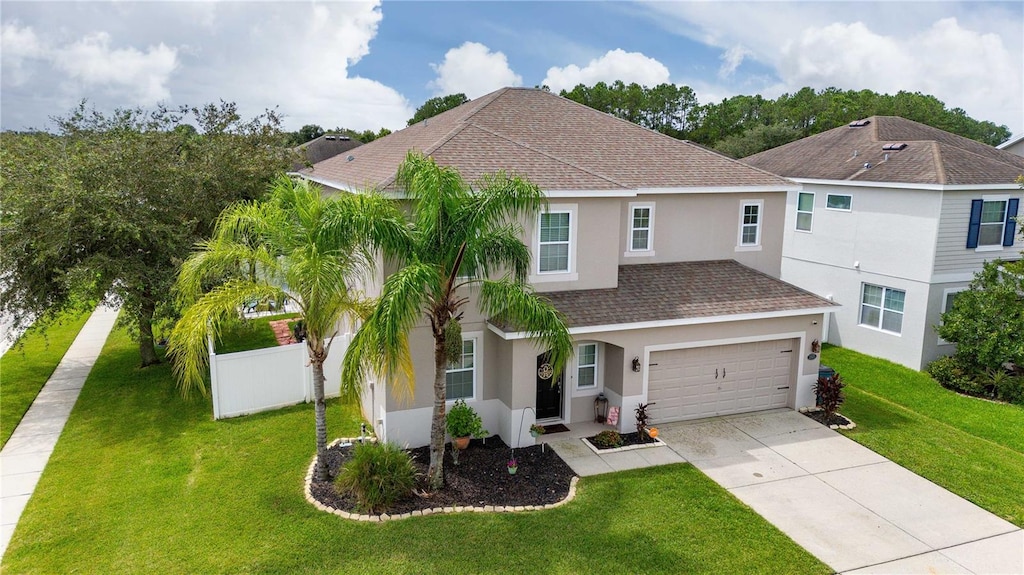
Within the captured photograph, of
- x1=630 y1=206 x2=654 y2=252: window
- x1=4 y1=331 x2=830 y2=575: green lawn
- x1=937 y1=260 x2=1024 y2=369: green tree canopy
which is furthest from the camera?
x1=937 y1=260 x2=1024 y2=369: green tree canopy

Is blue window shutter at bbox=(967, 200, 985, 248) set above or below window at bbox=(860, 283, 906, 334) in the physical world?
above

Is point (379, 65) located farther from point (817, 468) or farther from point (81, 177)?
point (817, 468)

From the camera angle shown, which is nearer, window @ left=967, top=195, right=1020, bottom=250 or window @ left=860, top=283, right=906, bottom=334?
window @ left=967, top=195, right=1020, bottom=250

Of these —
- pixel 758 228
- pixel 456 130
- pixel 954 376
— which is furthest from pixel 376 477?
pixel 954 376

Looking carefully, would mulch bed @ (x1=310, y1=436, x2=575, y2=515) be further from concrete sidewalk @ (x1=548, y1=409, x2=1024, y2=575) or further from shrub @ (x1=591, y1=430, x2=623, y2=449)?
shrub @ (x1=591, y1=430, x2=623, y2=449)

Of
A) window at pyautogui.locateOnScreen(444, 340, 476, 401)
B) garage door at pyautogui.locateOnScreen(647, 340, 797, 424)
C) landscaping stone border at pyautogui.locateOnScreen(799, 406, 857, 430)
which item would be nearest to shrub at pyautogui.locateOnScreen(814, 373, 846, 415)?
landscaping stone border at pyautogui.locateOnScreen(799, 406, 857, 430)

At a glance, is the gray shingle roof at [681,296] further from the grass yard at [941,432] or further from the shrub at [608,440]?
the grass yard at [941,432]

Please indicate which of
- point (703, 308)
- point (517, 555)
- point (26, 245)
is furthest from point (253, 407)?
point (703, 308)

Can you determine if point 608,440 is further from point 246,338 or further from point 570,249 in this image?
point 246,338

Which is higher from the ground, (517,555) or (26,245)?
(26,245)
